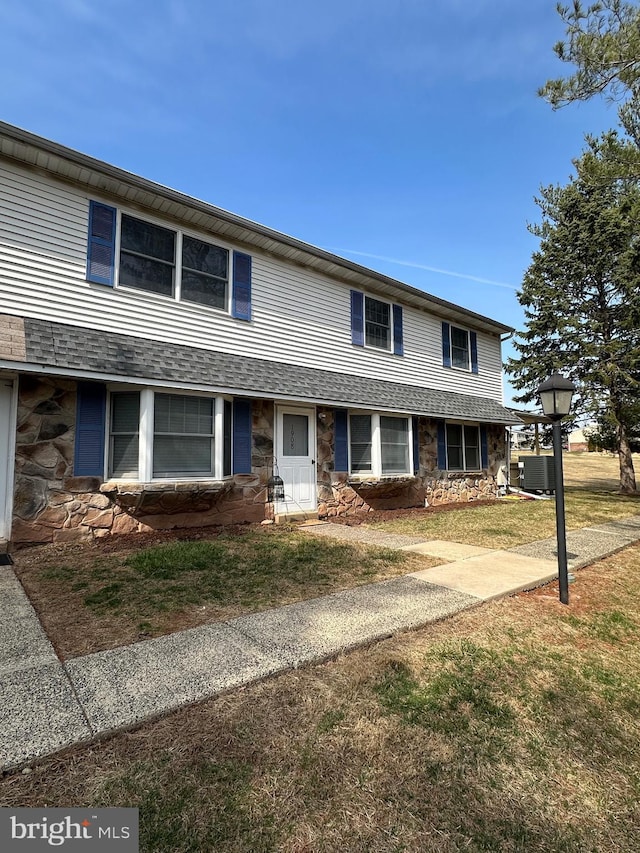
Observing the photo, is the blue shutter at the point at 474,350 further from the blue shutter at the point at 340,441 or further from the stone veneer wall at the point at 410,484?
the blue shutter at the point at 340,441

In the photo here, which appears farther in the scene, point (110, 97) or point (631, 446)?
point (631, 446)

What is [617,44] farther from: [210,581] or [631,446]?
[631,446]

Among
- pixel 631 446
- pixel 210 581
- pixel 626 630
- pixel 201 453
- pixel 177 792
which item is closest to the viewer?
pixel 177 792

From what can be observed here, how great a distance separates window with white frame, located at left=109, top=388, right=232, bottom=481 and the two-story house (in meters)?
0.02

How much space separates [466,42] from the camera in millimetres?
8258

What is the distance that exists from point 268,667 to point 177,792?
1030 millimetres

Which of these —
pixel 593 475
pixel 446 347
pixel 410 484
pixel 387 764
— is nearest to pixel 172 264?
pixel 410 484

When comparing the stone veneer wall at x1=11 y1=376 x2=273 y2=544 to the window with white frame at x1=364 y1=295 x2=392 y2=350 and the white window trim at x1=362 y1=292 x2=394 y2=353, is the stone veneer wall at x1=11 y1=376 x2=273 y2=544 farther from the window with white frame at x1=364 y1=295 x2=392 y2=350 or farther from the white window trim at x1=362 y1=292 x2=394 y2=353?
the window with white frame at x1=364 y1=295 x2=392 y2=350

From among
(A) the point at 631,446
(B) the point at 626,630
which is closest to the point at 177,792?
(B) the point at 626,630

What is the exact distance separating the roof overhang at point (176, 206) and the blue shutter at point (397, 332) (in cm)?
34

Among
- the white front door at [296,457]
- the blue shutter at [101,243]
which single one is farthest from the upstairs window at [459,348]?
the blue shutter at [101,243]

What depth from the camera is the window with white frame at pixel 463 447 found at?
12.5 meters

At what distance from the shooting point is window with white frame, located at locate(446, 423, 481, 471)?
1248 centimetres

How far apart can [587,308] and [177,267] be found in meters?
16.4
